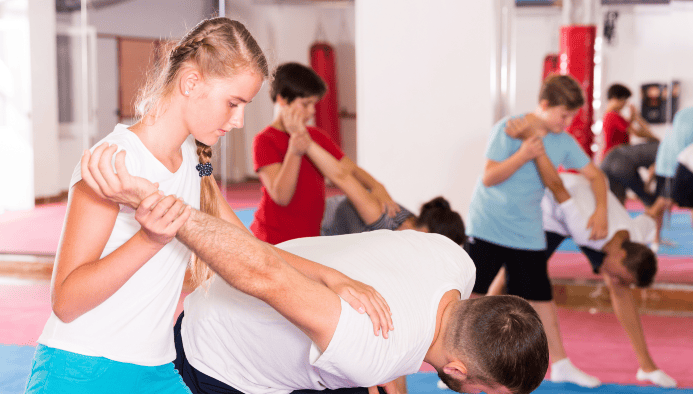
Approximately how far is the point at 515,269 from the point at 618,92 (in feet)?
5.76

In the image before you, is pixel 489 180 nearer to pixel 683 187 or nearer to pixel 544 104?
pixel 544 104

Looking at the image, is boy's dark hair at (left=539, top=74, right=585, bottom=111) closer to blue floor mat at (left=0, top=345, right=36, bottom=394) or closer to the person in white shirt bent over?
the person in white shirt bent over

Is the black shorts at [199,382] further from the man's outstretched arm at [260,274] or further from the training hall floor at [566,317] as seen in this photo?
the training hall floor at [566,317]

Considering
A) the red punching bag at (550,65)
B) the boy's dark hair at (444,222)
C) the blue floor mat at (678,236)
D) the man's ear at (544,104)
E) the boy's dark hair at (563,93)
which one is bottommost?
the blue floor mat at (678,236)

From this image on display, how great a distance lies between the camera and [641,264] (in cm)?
268

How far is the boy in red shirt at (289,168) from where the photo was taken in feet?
7.93

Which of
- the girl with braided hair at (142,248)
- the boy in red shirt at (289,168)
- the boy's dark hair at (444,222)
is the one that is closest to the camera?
the girl with braided hair at (142,248)

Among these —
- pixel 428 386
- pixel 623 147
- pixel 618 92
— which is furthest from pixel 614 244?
pixel 618 92

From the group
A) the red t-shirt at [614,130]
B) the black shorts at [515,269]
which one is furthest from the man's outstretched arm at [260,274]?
the red t-shirt at [614,130]

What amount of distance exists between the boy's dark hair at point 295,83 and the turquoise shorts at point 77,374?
1.51m

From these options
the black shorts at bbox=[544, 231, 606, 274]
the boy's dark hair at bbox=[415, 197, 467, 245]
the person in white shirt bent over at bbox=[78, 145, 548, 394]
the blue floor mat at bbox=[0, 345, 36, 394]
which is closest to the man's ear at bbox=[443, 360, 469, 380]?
the person in white shirt bent over at bbox=[78, 145, 548, 394]

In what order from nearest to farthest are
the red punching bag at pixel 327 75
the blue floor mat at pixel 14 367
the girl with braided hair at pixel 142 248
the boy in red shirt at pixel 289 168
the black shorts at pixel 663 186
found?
the girl with braided hair at pixel 142 248 < the boy in red shirt at pixel 289 168 < the blue floor mat at pixel 14 367 < the black shorts at pixel 663 186 < the red punching bag at pixel 327 75

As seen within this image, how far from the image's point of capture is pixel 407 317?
1.18 metres

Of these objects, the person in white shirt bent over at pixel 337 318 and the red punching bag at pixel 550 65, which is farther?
the red punching bag at pixel 550 65
